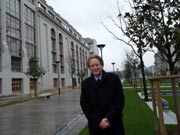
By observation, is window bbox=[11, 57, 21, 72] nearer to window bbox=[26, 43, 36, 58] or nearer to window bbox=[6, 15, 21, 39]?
window bbox=[6, 15, 21, 39]

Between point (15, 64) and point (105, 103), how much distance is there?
1739 inches

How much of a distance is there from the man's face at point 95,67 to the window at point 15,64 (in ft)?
139

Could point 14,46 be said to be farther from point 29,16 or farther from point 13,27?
point 29,16

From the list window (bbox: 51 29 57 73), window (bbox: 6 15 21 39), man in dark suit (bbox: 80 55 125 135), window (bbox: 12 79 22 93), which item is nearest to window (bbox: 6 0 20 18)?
window (bbox: 6 15 21 39)

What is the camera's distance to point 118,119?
3719 millimetres

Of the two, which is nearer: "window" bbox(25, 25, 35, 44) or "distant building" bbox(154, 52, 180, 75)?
"distant building" bbox(154, 52, 180, 75)

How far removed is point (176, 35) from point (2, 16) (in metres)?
38.5

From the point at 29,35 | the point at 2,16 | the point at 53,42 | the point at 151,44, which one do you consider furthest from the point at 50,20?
the point at 151,44

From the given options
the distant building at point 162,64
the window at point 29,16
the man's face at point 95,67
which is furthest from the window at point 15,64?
the man's face at point 95,67

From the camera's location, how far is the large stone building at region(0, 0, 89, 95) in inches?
1649

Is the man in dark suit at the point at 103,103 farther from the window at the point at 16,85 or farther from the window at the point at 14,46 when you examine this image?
the window at the point at 16,85

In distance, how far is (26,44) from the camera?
5059cm

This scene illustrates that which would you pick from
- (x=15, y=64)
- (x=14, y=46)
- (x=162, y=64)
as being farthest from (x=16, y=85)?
(x=162, y=64)

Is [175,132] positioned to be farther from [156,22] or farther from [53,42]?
[53,42]
